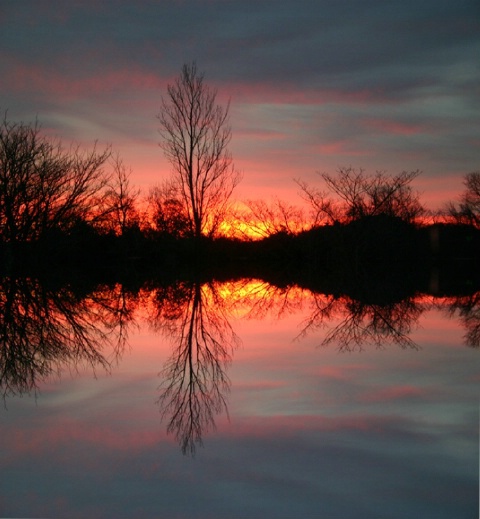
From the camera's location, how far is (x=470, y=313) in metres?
6.96

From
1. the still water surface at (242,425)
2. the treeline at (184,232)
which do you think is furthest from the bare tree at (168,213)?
the still water surface at (242,425)

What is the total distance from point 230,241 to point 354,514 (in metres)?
23.7

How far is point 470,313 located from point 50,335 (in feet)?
13.7

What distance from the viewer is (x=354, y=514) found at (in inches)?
74.9

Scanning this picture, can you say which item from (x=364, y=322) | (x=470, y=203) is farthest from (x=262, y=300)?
(x=470, y=203)

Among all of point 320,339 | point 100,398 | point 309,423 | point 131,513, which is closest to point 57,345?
point 100,398

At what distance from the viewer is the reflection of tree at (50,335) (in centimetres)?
384

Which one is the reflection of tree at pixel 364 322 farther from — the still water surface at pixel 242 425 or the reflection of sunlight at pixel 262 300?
the reflection of sunlight at pixel 262 300

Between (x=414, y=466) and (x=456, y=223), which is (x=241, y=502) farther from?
(x=456, y=223)

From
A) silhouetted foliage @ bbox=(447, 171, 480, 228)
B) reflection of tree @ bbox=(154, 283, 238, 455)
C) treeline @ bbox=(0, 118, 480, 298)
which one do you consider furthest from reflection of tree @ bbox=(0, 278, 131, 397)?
silhouetted foliage @ bbox=(447, 171, 480, 228)

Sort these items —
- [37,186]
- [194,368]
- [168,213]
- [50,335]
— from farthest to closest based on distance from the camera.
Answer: [168,213], [37,186], [50,335], [194,368]

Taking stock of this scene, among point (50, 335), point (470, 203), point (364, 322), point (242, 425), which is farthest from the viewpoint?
point (470, 203)

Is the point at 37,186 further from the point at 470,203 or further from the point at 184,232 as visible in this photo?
the point at 470,203

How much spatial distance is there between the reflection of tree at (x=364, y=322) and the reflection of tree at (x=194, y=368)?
32.5 inches
